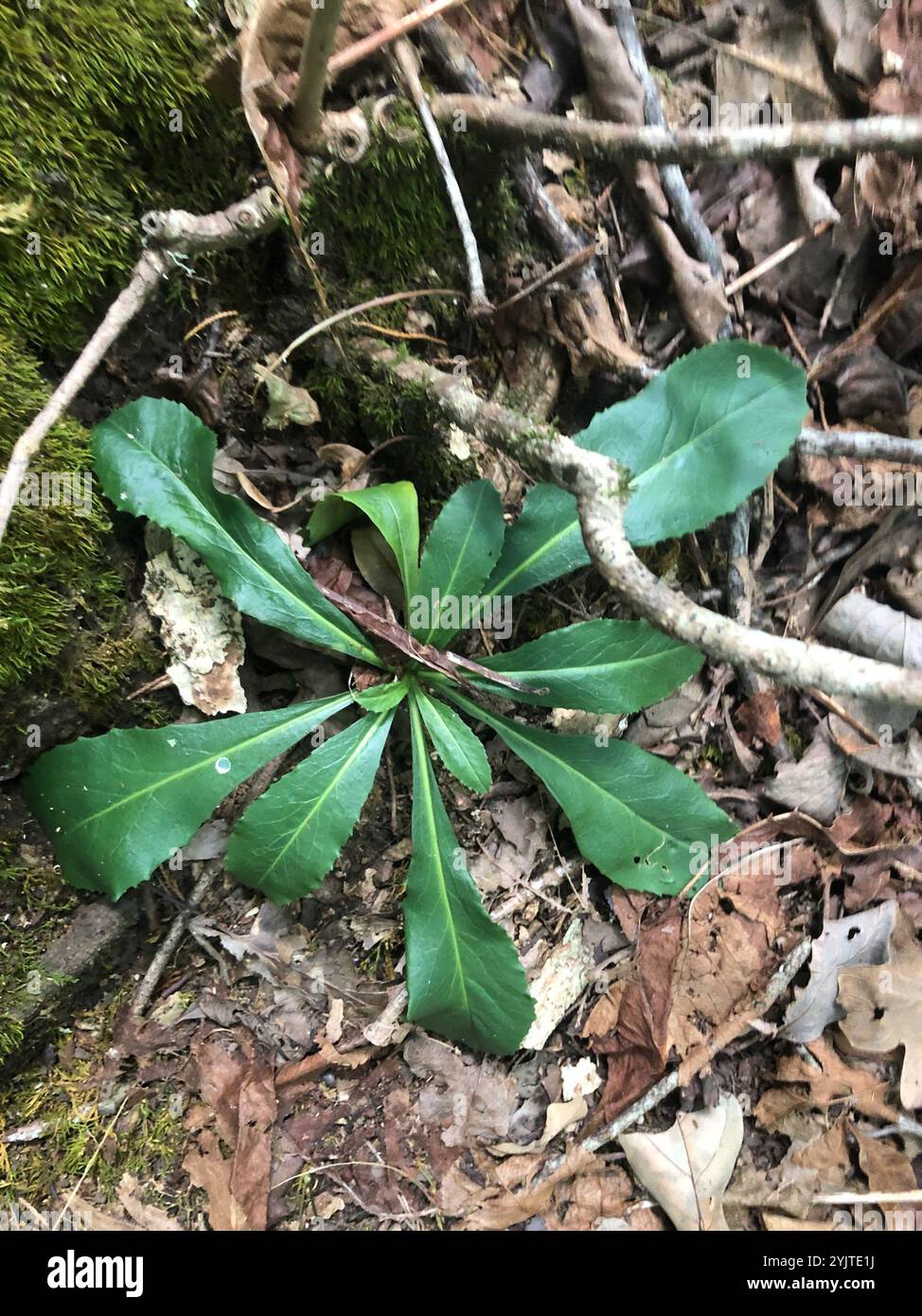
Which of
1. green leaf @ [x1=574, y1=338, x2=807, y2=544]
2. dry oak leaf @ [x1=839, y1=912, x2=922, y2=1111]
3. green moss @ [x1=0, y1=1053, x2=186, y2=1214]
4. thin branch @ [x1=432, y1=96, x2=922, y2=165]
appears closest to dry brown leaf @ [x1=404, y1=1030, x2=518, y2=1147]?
green moss @ [x1=0, y1=1053, x2=186, y2=1214]

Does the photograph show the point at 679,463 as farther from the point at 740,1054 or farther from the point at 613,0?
the point at 740,1054

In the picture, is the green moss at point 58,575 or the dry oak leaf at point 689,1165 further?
the dry oak leaf at point 689,1165

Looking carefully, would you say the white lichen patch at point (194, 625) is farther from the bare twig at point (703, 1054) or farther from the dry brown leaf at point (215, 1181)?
the bare twig at point (703, 1054)

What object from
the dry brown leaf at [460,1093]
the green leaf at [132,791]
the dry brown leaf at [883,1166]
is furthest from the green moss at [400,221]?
the dry brown leaf at [883,1166]

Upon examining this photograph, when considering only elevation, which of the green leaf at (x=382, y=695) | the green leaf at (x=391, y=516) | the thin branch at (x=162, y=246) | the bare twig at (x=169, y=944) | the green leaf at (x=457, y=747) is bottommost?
the bare twig at (x=169, y=944)

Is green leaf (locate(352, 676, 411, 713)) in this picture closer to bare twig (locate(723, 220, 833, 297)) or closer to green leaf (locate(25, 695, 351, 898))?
green leaf (locate(25, 695, 351, 898))

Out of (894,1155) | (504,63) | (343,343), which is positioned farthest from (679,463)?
(894,1155)
